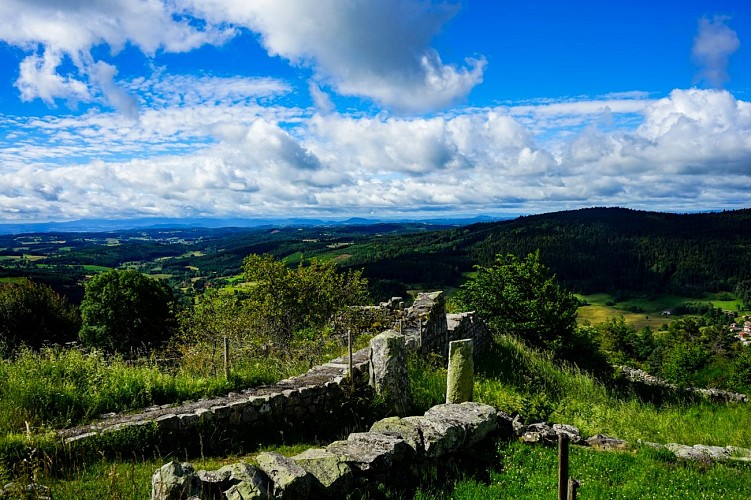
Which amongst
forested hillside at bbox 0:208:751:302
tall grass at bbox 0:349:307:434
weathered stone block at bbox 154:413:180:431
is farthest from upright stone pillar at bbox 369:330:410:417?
forested hillside at bbox 0:208:751:302

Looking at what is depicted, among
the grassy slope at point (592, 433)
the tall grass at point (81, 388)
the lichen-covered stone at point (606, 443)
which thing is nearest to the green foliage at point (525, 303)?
the grassy slope at point (592, 433)

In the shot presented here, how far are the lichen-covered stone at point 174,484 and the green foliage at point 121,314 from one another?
31285 millimetres

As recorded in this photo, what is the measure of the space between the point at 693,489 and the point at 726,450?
2426mm

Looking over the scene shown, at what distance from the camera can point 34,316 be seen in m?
36.2

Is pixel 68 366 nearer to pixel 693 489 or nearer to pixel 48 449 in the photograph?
pixel 48 449

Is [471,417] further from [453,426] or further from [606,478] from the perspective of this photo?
[606,478]

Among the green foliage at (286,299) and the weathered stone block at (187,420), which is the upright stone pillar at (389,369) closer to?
the weathered stone block at (187,420)

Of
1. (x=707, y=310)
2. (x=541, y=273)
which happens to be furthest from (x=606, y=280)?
(x=541, y=273)

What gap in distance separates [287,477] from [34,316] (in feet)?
131

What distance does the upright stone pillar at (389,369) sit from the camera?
10734mm

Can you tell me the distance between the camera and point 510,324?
23.3 metres

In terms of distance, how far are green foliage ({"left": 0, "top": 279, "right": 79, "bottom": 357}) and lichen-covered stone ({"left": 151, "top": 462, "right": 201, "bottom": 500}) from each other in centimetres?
3454

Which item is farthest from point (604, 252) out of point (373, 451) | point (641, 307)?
point (373, 451)

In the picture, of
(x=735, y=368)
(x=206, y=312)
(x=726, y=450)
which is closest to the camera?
(x=726, y=450)
